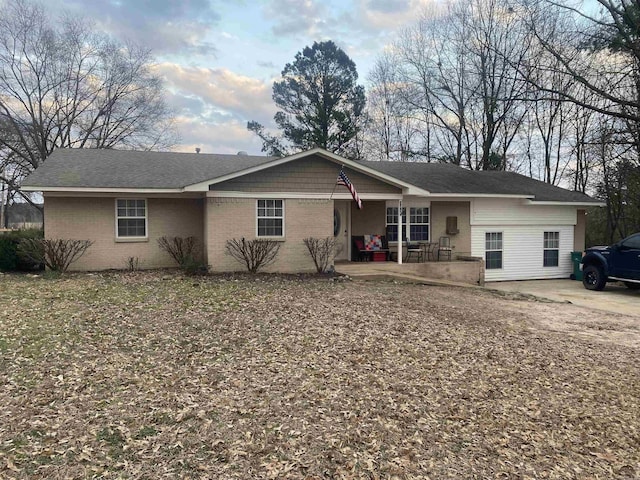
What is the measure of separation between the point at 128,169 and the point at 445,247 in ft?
36.4

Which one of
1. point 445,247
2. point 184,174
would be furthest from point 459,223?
point 184,174

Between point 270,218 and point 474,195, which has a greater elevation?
point 474,195

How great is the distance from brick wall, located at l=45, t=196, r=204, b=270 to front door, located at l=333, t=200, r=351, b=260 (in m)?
4.57

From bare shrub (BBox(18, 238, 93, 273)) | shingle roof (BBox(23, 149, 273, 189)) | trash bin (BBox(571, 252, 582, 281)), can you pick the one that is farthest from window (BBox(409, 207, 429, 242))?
bare shrub (BBox(18, 238, 93, 273))

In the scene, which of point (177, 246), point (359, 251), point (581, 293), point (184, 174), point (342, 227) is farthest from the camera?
point (342, 227)

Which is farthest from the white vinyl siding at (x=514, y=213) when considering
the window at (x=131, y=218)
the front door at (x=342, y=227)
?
the window at (x=131, y=218)

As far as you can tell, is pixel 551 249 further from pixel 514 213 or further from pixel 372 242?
pixel 372 242

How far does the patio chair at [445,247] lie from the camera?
15.7 metres

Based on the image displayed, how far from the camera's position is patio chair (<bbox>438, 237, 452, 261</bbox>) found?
15733mm

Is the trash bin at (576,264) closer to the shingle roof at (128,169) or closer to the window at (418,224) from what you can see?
the window at (418,224)

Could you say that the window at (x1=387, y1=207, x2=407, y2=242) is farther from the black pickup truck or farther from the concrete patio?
the black pickup truck

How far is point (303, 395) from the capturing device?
4645 millimetres

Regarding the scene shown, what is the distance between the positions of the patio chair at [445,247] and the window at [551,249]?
408 cm

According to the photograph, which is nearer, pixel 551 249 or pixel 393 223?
pixel 393 223
